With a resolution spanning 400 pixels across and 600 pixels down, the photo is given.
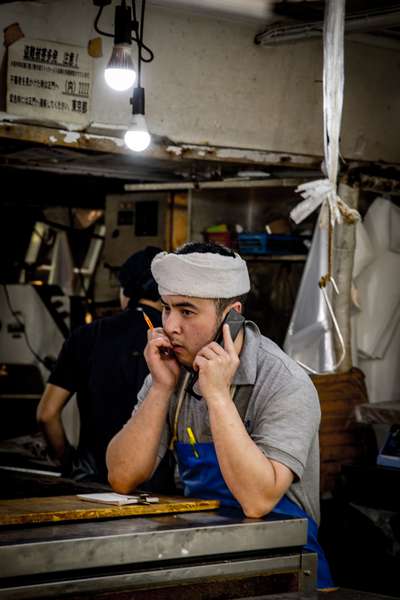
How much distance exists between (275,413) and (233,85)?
343cm

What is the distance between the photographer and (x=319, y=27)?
19.3ft

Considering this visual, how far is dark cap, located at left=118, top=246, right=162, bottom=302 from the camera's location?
17.6ft

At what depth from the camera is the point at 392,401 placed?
6.38 meters

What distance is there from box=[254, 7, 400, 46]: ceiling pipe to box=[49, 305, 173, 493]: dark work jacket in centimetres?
201

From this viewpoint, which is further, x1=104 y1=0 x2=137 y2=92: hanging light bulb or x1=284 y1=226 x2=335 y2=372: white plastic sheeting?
x1=284 y1=226 x2=335 y2=372: white plastic sheeting

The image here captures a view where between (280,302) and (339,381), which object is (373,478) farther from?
(280,302)

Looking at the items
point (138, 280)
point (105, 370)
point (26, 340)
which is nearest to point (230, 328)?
point (105, 370)

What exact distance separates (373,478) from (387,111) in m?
2.75

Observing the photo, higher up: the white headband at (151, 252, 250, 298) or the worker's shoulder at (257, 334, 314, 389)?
the white headband at (151, 252, 250, 298)

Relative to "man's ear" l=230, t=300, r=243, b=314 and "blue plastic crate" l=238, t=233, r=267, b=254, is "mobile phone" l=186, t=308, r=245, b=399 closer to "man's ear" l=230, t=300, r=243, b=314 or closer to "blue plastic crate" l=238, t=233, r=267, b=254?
"man's ear" l=230, t=300, r=243, b=314

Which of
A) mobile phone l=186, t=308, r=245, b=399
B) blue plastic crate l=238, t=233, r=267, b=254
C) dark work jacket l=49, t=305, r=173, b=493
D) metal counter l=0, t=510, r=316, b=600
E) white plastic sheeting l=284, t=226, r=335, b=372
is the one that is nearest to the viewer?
metal counter l=0, t=510, r=316, b=600

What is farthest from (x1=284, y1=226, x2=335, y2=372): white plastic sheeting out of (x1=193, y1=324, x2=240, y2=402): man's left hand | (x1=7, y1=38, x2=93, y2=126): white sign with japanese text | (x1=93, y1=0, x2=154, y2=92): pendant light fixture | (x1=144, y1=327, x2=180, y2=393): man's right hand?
→ (x1=193, y1=324, x2=240, y2=402): man's left hand

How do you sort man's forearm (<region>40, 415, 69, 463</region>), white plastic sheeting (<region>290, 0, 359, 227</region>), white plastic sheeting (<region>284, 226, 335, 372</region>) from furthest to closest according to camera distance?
white plastic sheeting (<region>284, 226, 335, 372</region>) < man's forearm (<region>40, 415, 69, 463</region>) < white plastic sheeting (<region>290, 0, 359, 227</region>)

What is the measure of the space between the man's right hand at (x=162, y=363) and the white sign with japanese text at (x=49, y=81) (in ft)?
8.05
